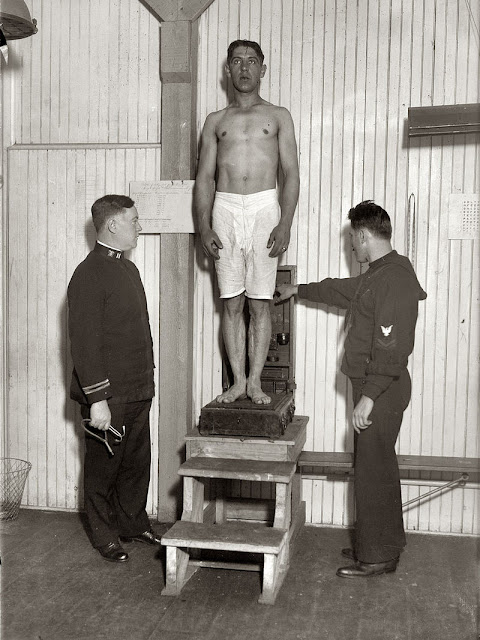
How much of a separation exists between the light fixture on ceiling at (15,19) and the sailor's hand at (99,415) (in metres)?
2.16

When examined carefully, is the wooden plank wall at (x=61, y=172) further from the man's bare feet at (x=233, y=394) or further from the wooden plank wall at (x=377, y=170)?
the man's bare feet at (x=233, y=394)

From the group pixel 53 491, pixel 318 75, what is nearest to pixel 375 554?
pixel 53 491

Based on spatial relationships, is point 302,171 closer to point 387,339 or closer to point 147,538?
point 387,339

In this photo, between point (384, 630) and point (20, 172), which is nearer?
→ point (384, 630)

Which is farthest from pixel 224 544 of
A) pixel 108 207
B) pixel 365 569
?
pixel 108 207

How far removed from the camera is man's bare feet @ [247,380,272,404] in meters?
4.54

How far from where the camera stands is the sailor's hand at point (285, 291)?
196 inches

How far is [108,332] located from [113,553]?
1273mm

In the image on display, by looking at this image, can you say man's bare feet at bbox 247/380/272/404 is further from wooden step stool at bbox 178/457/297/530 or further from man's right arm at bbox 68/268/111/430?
man's right arm at bbox 68/268/111/430

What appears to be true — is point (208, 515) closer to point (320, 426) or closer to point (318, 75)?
point (320, 426)

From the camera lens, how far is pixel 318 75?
5.07 m

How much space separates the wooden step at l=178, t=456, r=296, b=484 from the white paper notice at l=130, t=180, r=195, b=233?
1630mm

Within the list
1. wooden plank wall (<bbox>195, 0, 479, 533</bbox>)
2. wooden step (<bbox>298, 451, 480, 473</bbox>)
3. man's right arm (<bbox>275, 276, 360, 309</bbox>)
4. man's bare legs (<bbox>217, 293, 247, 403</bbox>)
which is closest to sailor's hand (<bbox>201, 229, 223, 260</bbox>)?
man's bare legs (<bbox>217, 293, 247, 403</bbox>)

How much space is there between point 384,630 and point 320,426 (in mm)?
1724
